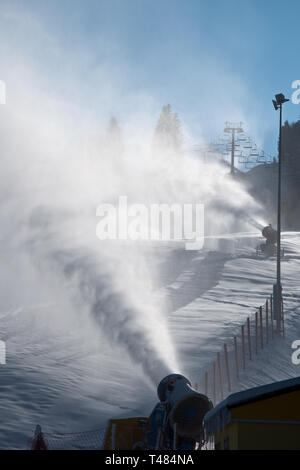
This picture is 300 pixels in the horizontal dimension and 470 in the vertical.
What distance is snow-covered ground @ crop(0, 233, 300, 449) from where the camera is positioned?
1229 cm

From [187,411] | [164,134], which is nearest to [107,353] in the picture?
[187,411]

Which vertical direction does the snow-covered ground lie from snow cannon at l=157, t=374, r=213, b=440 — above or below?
above

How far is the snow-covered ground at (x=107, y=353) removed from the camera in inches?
484

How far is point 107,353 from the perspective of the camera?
56.9 ft

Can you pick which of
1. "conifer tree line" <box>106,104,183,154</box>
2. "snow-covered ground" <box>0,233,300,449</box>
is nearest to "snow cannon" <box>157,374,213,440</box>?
"snow-covered ground" <box>0,233,300,449</box>

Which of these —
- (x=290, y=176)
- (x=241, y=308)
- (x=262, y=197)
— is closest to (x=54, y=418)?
(x=241, y=308)

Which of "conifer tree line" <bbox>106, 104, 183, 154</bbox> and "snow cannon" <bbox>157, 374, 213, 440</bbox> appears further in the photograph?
"conifer tree line" <bbox>106, 104, 183, 154</bbox>

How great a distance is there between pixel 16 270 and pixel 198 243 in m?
19.0

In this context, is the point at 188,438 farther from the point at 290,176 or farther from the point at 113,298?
the point at 290,176

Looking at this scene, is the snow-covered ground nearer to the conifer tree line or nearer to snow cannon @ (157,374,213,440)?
snow cannon @ (157,374,213,440)

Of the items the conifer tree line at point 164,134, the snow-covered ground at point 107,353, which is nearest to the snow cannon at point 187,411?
the snow-covered ground at point 107,353

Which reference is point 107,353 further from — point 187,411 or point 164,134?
point 164,134

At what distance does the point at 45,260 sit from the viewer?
91.4 ft

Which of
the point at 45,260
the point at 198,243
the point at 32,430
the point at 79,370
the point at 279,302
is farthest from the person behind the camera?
the point at 198,243
